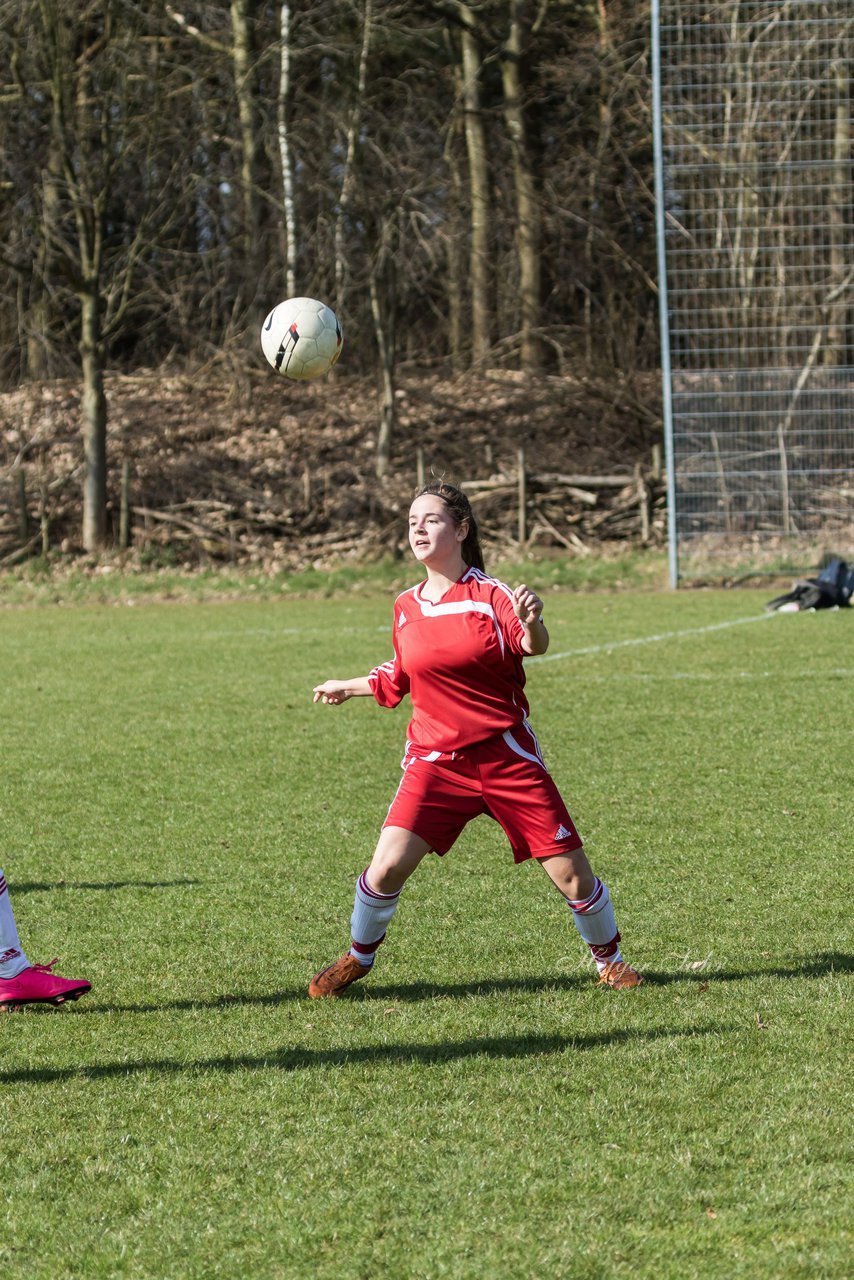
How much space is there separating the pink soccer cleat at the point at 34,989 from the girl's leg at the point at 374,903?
776 millimetres

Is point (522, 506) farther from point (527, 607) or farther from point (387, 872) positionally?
point (527, 607)

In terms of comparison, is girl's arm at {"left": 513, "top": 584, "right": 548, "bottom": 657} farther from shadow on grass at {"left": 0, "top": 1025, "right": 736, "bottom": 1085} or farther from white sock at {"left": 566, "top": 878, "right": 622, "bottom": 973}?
shadow on grass at {"left": 0, "top": 1025, "right": 736, "bottom": 1085}

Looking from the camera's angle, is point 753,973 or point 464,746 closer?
point 464,746

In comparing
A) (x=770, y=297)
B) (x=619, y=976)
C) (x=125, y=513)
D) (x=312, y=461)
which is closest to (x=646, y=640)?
(x=770, y=297)

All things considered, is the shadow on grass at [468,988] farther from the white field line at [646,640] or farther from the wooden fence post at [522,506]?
the wooden fence post at [522,506]

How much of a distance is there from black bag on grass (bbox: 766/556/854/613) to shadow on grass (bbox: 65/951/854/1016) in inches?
443

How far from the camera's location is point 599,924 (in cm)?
469

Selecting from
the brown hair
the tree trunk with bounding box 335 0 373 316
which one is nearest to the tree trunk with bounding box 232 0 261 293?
the tree trunk with bounding box 335 0 373 316

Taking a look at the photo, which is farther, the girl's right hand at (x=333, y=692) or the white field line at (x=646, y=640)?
the white field line at (x=646, y=640)

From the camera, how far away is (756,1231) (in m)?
3.10

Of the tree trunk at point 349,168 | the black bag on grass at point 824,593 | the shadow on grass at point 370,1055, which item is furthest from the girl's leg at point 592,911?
the tree trunk at point 349,168

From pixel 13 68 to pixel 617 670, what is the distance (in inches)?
605

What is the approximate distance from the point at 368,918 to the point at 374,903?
0.18 feet

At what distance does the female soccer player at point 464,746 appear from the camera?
15.0ft
